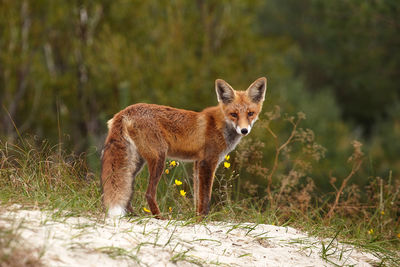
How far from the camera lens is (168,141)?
5629 mm

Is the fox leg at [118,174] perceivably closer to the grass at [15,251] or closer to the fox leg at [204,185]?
the fox leg at [204,185]

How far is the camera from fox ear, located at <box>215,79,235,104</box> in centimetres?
612

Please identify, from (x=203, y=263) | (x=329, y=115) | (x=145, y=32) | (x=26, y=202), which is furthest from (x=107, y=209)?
(x=329, y=115)

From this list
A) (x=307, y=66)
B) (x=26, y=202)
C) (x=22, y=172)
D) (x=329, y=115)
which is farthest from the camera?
(x=307, y=66)

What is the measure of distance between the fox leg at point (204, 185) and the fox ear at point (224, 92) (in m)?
0.79

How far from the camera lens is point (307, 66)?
1625 inches

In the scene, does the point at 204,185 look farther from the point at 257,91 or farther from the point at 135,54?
the point at 135,54

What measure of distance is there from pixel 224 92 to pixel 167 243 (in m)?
2.41

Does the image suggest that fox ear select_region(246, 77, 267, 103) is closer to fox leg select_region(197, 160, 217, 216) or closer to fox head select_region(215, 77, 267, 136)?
fox head select_region(215, 77, 267, 136)

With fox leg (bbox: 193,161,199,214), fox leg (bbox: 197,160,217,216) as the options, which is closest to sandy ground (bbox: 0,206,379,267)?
fox leg (bbox: 197,160,217,216)

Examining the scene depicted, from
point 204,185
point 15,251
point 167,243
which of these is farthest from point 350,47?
point 15,251

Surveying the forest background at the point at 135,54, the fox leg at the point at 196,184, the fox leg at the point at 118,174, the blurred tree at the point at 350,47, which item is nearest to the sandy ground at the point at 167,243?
the fox leg at the point at 118,174

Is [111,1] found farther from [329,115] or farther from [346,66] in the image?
[346,66]

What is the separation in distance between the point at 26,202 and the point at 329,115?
27.4 m
